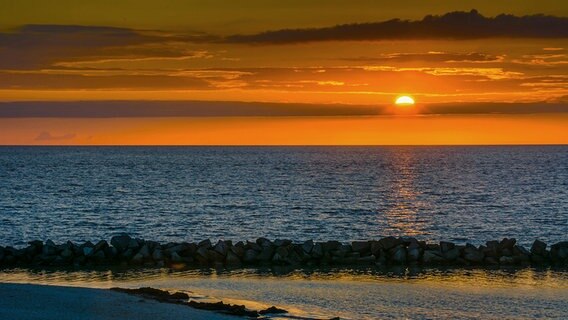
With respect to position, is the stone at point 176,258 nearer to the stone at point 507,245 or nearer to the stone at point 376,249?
the stone at point 376,249

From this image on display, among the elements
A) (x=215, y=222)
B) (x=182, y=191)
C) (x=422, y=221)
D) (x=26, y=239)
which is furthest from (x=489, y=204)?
(x=26, y=239)

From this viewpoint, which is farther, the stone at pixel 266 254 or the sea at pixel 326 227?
the stone at pixel 266 254

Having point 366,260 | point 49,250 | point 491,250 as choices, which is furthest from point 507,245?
point 49,250

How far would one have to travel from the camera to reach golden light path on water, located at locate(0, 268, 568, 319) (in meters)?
27.9

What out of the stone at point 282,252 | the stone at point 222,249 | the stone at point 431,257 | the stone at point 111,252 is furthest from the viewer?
the stone at point 111,252

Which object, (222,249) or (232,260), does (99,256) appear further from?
(232,260)

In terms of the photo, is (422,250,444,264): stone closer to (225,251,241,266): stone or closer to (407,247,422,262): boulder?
(407,247,422,262): boulder

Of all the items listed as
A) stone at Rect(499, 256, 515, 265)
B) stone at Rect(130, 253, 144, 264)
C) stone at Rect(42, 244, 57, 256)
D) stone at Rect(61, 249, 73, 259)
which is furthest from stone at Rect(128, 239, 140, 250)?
stone at Rect(499, 256, 515, 265)

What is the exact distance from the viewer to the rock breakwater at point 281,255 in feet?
123

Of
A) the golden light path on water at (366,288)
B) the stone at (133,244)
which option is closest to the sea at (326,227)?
the golden light path on water at (366,288)

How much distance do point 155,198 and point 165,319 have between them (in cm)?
5949

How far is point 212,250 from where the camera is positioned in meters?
38.1

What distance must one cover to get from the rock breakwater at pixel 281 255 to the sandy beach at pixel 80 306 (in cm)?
922

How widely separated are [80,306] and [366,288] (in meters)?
10.4
